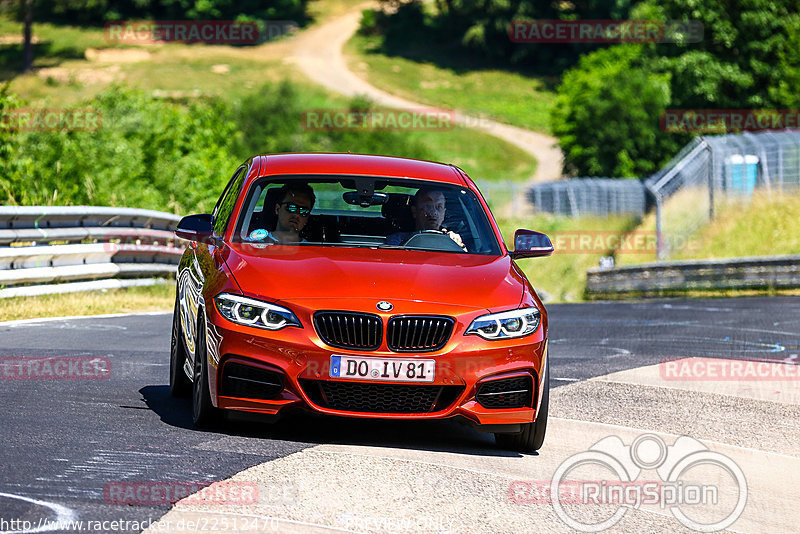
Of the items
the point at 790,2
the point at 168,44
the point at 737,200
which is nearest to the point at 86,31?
the point at 168,44

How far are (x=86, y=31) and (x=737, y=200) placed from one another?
91682 mm

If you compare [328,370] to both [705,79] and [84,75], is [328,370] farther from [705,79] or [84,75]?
[84,75]

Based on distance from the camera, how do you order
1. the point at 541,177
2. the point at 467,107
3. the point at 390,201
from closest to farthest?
the point at 390,201
the point at 541,177
the point at 467,107

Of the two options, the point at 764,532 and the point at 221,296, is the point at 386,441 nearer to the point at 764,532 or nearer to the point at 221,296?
the point at 221,296

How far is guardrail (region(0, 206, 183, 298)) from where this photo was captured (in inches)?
593

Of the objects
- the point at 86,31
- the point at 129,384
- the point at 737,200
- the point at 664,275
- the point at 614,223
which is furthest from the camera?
the point at 86,31

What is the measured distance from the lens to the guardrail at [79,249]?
Answer: 15.1m

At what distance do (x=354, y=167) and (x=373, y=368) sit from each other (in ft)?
6.91

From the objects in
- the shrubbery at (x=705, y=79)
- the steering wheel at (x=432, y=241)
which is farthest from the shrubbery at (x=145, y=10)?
the steering wheel at (x=432, y=241)

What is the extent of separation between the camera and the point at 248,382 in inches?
274

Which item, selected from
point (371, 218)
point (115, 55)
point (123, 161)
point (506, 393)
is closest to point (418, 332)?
point (506, 393)

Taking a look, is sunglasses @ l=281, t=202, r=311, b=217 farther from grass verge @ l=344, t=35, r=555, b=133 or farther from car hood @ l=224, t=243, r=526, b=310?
grass verge @ l=344, t=35, r=555, b=133

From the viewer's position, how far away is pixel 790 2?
57844 millimetres

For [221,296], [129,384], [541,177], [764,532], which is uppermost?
[221,296]
